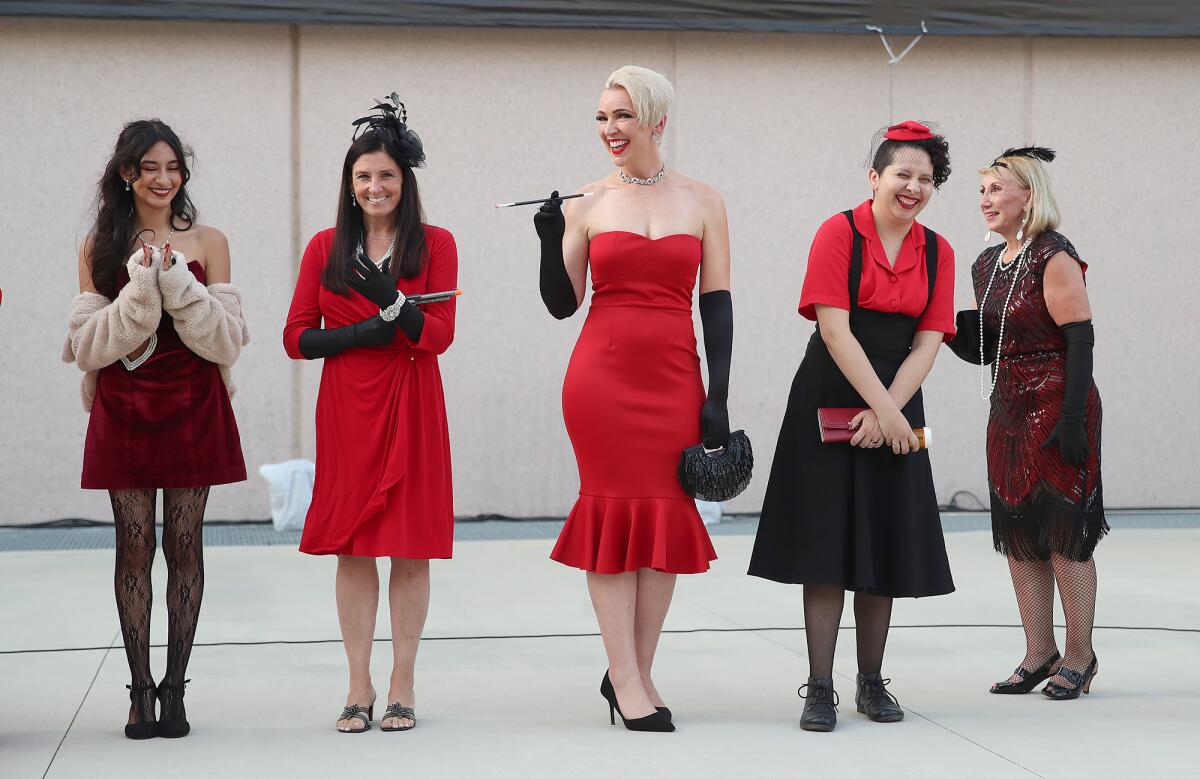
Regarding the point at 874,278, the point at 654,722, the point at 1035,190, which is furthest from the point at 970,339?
the point at 654,722

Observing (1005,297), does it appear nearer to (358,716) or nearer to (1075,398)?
(1075,398)

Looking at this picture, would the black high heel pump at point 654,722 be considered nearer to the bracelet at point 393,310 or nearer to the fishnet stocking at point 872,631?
the fishnet stocking at point 872,631

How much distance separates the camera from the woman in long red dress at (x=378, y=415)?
409 centimetres

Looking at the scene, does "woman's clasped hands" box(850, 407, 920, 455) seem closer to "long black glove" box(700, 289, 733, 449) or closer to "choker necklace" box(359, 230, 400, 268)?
"long black glove" box(700, 289, 733, 449)

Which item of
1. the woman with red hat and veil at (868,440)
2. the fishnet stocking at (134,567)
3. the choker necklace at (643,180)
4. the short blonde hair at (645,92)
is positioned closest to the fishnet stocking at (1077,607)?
the woman with red hat and veil at (868,440)

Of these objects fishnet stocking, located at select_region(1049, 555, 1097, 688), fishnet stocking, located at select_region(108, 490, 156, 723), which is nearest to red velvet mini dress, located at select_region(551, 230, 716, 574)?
fishnet stocking, located at select_region(108, 490, 156, 723)

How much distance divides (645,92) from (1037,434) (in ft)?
5.66

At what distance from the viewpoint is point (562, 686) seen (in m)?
4.72

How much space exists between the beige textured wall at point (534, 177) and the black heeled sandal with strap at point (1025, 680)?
191 inches

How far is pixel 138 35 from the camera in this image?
873cm

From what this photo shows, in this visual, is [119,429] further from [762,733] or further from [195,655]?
[762,733]

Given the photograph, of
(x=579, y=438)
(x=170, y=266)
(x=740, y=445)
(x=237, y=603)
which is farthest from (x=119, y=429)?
(x=237, y=603)

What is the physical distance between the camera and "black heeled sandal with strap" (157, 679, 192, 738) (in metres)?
4.00

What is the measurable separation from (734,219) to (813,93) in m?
0.98
